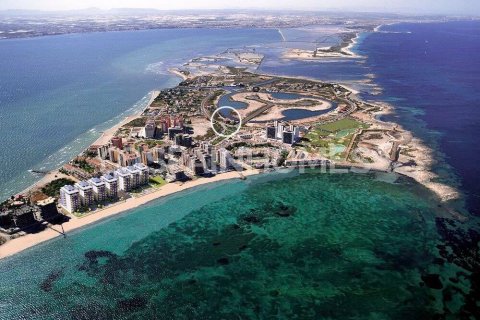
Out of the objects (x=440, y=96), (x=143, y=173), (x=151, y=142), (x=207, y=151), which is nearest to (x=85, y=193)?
(x=143, y=173)

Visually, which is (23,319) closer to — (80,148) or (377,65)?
(80,148)

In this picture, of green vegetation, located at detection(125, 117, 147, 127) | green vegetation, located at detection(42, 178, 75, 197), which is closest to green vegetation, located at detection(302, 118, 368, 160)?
green vegetation, located at detection(125, 117, 147, 127)

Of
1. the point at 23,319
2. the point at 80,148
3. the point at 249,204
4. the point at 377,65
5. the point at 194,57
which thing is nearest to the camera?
the point at 23,319

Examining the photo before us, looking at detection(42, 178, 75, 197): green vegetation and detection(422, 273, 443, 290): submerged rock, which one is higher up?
detection(42, 178, 75, 197): green vegetation

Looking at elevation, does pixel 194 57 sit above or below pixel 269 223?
above

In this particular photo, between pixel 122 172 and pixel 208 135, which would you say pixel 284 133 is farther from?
pixel 122 172

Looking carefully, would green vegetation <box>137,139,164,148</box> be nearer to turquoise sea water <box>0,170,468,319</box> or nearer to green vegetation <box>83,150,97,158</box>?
green vegetation <box>83,150,97,158</box>

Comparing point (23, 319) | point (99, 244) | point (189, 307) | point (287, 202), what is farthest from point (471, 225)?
point (23, 319)
